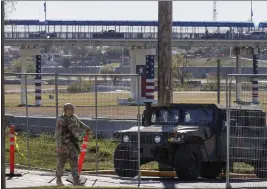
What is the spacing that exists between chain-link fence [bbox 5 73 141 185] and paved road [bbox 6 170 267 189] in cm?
50

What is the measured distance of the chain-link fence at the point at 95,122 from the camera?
1672 cm

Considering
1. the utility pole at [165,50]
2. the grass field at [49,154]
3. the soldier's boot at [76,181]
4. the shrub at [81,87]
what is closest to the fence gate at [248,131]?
the soldier's boot at [76,181]

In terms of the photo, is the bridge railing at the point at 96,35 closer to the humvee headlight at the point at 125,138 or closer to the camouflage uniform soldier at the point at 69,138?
the humvee headlight at the point at 125,138

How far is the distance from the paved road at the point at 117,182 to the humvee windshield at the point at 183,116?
1.32 meters

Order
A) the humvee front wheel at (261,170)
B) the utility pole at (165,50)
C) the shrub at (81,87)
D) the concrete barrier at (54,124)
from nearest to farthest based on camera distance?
the humvee front wheel at (261,170), the shrub at (81,87), the concrete barrier at (54,124), the utility pole at (165,50)

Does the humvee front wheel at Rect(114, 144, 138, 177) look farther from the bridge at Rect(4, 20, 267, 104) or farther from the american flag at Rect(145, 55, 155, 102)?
the bridge at Rect(4, 20, 267, 104)

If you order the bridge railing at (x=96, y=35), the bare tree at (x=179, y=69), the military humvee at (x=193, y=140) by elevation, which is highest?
the bridge railing at (x=96, y=35)

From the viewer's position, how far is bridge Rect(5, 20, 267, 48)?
170 ft

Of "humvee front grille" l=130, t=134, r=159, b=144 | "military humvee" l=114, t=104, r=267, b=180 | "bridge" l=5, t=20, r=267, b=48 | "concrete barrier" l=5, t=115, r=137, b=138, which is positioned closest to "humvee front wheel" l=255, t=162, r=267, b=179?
"military humvee" l=114, t=104, r=267, b=180

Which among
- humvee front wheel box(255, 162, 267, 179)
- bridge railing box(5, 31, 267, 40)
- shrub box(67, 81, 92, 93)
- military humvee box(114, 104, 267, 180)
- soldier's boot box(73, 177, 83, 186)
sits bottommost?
soldier's boot box(73, 177, 83, 186)

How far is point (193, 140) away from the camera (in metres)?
16.5

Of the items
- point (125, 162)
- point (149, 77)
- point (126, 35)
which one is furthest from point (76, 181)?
point (126, 35)

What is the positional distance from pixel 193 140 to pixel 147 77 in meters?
29.7

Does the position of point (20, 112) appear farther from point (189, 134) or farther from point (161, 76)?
point (189, 134)
